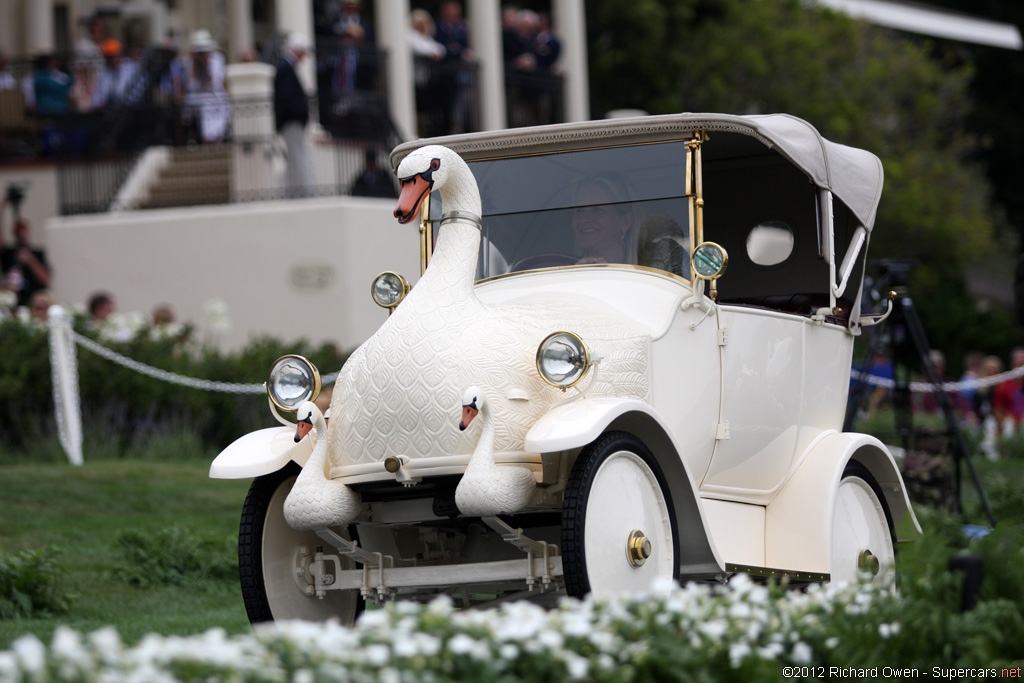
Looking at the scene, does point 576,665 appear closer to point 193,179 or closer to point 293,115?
point 293,115

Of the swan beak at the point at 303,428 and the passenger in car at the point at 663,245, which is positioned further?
the passenger in car at the point at 663,245

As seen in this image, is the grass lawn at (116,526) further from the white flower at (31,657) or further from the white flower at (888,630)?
the white flower at (888,630)

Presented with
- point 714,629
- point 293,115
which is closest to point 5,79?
point 293,115

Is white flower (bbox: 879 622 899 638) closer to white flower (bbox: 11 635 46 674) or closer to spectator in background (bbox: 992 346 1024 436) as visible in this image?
white flower (bbox: 11 635 46 674)

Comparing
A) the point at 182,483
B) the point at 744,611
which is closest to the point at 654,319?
the point at 744,611

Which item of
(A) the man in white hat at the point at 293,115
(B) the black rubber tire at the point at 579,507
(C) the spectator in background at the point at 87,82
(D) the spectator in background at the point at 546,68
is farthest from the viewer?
(D) the spectator in background at the point at 546,68

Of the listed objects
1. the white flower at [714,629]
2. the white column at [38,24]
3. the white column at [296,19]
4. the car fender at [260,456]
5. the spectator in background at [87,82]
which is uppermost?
the white column at [38,24]

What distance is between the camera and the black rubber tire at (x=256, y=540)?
656 cm

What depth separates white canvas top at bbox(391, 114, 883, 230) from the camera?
719 centimetres

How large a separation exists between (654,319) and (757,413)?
0.83m

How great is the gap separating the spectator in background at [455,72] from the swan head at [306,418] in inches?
699

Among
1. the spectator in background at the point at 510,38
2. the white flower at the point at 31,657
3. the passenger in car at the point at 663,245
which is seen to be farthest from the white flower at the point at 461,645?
the spectator in background at the point at 510,38

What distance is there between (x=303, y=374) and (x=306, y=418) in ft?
1.39

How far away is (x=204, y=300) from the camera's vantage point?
1948cm
